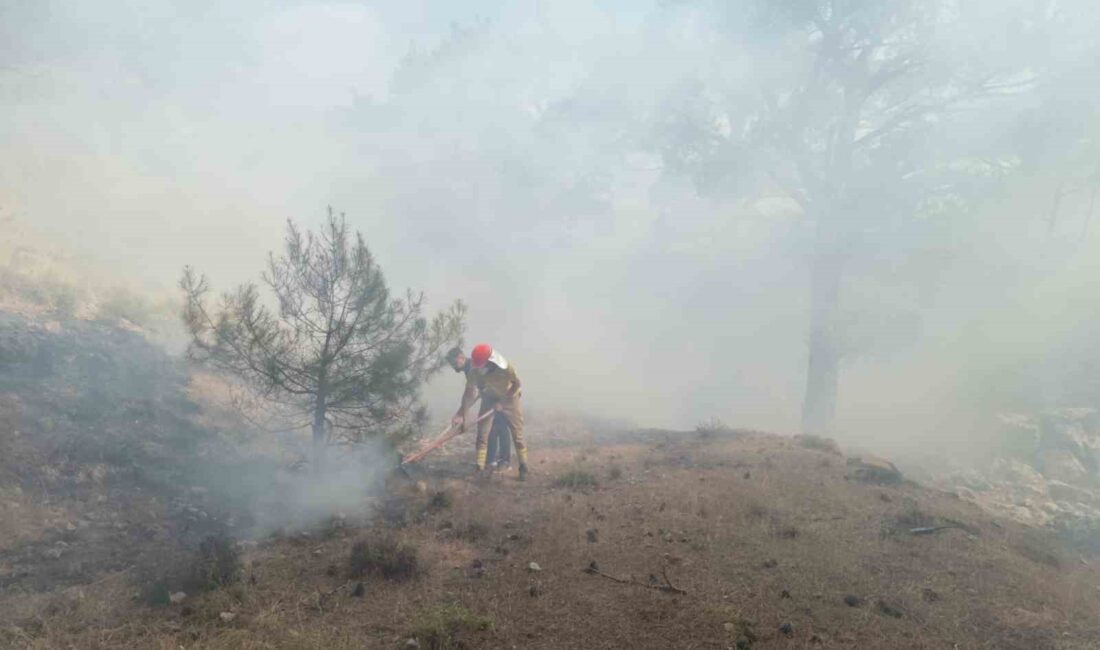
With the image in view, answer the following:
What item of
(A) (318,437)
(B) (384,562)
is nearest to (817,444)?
(A) (318,437)

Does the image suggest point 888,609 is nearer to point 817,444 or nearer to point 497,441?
point 497,441

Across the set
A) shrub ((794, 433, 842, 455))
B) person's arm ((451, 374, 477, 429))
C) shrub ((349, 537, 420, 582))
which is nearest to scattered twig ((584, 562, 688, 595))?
shrub ((349, 537, 420, 582))

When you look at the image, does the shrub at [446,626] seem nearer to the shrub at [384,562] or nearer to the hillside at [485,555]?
the hillside at [485,555]

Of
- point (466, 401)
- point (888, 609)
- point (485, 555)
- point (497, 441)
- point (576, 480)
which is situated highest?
point (466, 401)

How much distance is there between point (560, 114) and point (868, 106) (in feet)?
25.6

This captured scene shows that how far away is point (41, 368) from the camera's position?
8.77m

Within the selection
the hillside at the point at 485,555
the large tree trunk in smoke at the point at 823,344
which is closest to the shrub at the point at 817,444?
the hillside at the point at 485,555

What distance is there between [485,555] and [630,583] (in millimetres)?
Answer: 1235

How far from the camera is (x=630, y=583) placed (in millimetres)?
4898

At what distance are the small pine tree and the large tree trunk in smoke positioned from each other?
10.7m

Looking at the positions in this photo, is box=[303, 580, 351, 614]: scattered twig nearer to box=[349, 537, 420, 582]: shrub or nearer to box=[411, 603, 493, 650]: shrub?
box=[349, 537, 420, 582]: shrub

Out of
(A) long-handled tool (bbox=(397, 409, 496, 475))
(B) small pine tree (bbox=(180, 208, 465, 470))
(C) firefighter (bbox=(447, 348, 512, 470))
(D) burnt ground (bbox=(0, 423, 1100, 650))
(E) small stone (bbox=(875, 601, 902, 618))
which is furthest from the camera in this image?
(C) firefighter (bbox=(447, 348, 512, 470))

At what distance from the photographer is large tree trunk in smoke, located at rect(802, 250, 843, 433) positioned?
1505 centimetres

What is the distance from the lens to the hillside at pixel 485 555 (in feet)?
13.7
